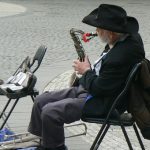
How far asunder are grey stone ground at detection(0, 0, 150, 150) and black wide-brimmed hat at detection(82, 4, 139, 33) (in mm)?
1446

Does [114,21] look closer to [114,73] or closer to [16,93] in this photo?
[114,73]

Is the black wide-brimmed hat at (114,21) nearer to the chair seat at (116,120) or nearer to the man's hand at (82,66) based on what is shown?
the man's hand at (82,66)

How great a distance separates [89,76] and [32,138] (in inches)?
33.4

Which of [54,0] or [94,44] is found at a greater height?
[94,44]

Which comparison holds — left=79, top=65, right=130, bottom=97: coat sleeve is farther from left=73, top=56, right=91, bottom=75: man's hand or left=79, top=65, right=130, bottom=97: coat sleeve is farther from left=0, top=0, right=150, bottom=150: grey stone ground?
left=0, top=0, right=150, bottom=150: grey stone ground

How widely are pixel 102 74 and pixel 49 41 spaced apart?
770cm

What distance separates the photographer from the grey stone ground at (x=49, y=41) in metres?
5.81

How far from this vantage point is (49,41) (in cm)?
1173

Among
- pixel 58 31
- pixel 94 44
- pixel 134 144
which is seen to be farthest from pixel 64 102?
pixel 58 31

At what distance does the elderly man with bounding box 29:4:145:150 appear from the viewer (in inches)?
161

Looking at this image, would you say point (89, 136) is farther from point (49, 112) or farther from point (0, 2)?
point (0, 2)

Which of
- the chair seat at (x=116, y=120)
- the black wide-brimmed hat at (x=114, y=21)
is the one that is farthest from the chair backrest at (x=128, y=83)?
the black wide-brimmed hat at (x=114, y=21)

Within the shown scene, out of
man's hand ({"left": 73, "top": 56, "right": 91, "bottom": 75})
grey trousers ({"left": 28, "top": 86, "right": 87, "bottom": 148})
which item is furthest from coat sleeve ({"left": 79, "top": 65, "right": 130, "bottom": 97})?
grey trousers ({"left": 28, "top": 86, "right": 87, "bottom": 148})

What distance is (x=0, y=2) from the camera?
72.9 ft
